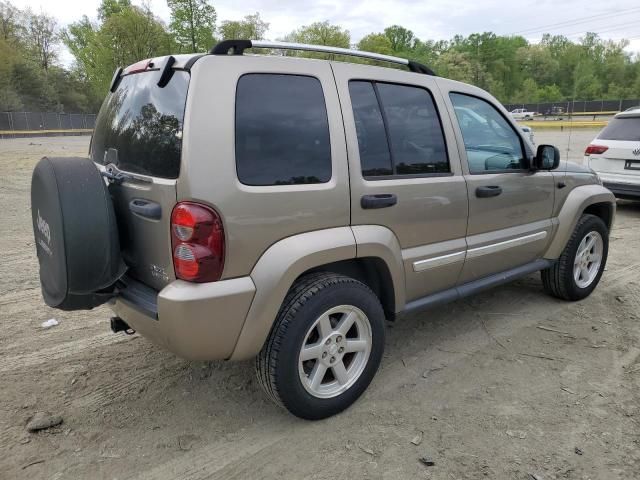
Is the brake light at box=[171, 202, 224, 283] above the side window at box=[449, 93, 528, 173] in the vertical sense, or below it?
below

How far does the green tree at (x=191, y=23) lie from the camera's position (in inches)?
1478

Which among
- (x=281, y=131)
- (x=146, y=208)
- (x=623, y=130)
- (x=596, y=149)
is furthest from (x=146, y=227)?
(x=623, y=130)

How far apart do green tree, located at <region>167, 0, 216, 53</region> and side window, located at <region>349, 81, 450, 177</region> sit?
124ft

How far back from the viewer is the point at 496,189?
11.7 ft

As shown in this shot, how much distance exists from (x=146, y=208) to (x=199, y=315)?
60 centimetres

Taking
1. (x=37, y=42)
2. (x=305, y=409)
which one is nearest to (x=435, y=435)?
(x=305, y=409)

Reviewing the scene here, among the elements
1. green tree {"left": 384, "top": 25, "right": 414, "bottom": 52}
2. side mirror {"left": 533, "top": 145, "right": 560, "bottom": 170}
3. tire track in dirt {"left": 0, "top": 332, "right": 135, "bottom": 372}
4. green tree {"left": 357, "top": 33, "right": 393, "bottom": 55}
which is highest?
green tree {"left": 384, "top": 25, "right": 414, "bottom": 52}

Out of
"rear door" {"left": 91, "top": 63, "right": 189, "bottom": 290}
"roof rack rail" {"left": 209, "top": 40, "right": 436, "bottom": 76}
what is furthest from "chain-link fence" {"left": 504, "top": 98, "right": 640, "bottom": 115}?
"rear door" {"left": 91, "top": 63, "right": 189, "bottom": 290}

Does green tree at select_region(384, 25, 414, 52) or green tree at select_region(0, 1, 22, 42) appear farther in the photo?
green tree at select_region(384, 25, 414, 52)

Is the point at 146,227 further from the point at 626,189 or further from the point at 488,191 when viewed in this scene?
the point at 626,189

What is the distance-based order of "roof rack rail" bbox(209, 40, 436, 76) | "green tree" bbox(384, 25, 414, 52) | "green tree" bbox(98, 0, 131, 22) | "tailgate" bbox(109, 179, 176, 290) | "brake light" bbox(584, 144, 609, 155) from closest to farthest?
1. "tailgate" bbox(109, 179, 176, 290)
2. "roof rack rail" bbox(209, 40, 436, 76)
3. "brake light" bbox(584, 144, 609, 155)
4. "green tree" bbox(98, 0, 131, 22)
5. "green tree" bbox(384, 25, 414, 52)

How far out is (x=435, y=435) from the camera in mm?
2709

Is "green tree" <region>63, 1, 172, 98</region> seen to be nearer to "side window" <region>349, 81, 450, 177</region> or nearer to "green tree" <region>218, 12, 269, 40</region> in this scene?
"green tree" <region>218, 12, 269, 40</region>

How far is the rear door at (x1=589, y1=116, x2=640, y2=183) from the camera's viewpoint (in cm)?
798
